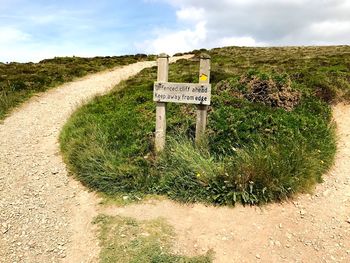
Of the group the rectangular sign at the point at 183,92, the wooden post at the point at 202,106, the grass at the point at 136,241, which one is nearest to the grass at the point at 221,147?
the wooden post at the point at 202,106

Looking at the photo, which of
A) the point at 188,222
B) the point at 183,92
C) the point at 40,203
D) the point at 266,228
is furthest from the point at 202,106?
the point at 40,203

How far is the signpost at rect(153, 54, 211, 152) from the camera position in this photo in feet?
27.9

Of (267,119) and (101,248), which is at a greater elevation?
(267,119)

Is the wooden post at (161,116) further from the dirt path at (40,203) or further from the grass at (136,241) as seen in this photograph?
the grass at (136,241)

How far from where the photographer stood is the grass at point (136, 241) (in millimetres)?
6180

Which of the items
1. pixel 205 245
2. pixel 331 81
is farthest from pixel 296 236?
pixel 331 81

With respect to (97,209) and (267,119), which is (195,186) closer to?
(97,209)

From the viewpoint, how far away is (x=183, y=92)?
8.62 meters

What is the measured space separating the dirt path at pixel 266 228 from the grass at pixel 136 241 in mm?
200

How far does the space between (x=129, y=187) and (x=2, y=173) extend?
11.1 feet

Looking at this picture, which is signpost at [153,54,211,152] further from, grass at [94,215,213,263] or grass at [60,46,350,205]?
grass at [94,215,213,263]

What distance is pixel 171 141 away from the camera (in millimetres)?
9016

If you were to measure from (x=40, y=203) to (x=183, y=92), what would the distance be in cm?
384

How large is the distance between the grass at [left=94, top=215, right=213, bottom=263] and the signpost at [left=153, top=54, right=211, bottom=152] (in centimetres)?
228
